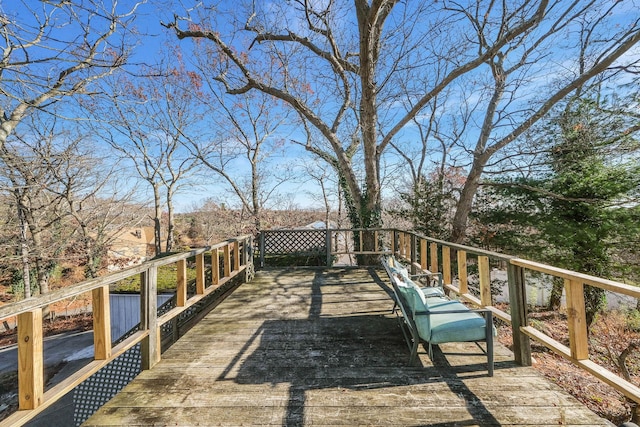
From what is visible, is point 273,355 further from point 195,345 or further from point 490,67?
point 490,67

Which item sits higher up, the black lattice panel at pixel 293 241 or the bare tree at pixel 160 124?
the bare tree at pixel 160 124

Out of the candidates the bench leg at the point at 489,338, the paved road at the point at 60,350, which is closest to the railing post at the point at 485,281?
the bench leg at the point at 489,338

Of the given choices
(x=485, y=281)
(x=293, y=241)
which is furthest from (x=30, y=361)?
(x=293, y=241)

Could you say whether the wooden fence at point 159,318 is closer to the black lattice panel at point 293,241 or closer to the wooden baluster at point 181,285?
the wooden baluster at point 181,285

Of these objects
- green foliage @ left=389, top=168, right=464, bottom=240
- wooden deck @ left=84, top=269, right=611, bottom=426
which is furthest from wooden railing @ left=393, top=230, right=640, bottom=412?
green foliage @ left=389, top=168, right=464, bottom=240

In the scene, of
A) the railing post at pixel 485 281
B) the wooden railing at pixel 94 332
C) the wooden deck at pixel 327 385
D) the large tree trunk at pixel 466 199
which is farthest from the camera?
the large tree trunk at pixel 466 199

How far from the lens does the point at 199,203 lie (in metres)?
16.7

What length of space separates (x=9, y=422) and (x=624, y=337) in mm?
10515

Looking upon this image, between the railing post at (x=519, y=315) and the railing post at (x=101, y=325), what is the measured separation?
3206 mm

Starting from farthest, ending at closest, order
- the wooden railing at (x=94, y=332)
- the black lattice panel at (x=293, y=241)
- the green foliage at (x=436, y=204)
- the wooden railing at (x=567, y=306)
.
→ the green foliage at (x=436, y=204) < the black lattice panel at (x=293, y=241) < the wooden railing at (x=567, y=306) < the wooden railing at (x=94, y=332)

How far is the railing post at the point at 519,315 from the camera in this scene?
7.69 ft

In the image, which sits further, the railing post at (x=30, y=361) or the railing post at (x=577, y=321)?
the railing post at (x=577, y=321)

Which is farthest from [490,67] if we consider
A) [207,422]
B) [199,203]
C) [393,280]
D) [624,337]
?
[199,203]

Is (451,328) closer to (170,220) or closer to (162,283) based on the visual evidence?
(162,283)
